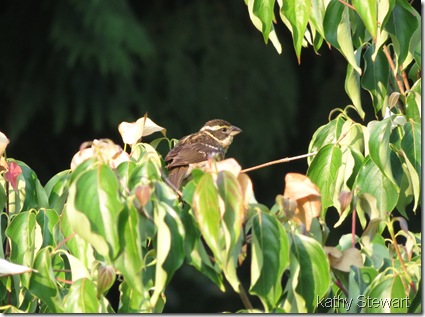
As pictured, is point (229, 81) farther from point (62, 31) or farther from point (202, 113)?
point (62, 31)

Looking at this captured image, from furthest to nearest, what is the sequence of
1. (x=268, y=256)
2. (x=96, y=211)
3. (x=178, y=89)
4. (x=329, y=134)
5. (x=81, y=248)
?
(x=178, y=89), (x=329, y=134), (x=81, y=248), (x=268, y=256), (x=96, y=211)

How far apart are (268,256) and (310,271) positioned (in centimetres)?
12

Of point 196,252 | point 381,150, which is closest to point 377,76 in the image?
point 381,150

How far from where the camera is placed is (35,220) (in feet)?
8.43

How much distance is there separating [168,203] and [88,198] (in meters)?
0.19

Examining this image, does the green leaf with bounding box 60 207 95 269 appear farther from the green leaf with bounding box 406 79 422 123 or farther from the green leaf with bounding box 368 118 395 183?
the green leaf with bounding box 406 79 422 123

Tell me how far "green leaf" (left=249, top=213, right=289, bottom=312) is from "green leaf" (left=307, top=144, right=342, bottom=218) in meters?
0.64

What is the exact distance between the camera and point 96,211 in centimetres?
195

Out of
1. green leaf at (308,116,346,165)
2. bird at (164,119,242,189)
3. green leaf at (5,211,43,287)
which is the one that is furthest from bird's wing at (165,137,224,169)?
green leaf at (5,211,43,287)

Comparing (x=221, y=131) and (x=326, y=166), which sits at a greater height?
(x=326, y=166)

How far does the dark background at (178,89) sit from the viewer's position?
816 cm

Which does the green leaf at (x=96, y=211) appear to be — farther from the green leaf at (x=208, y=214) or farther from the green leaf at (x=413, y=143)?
the green leaf at (x=413, y=143)

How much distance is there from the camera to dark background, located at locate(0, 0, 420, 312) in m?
8.16

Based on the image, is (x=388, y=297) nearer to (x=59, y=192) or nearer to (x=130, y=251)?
(x=130, y=251)
